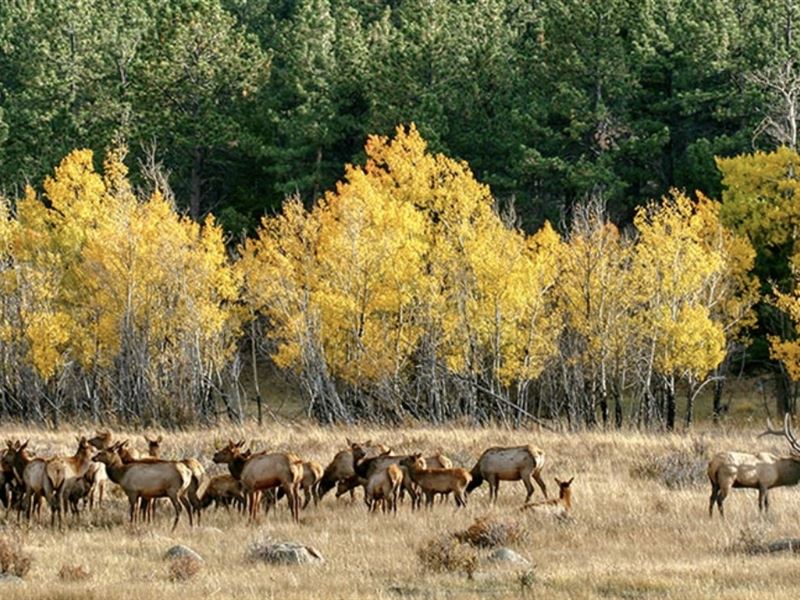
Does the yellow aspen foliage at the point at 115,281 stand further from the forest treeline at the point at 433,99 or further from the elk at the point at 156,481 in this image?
the elk at the point at 156,481

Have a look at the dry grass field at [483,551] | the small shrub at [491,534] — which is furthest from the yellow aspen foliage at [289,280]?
the small shrub at [491,534]

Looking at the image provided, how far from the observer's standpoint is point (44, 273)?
1740 inches

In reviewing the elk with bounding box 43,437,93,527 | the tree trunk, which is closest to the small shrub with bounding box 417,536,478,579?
the elk with bounding box 43,437,93,527

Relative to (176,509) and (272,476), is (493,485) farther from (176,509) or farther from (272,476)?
(176,509)

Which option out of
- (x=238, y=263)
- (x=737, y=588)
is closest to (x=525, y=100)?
(x=238, y=263)

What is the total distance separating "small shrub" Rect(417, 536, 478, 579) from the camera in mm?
14445

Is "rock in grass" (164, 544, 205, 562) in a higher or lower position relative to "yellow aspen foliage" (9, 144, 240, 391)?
lower

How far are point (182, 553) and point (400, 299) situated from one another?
25.1 meters

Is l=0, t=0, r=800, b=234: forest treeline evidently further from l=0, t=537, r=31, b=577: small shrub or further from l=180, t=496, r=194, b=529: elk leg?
l=0, t=537, r=31, b=577: small shrub

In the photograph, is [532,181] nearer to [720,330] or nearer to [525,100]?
[525,100]

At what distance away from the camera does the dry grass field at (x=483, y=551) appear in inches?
534

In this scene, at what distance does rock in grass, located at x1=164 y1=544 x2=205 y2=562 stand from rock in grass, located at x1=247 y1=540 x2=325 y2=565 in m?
0.61

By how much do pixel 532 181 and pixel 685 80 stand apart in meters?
7.16

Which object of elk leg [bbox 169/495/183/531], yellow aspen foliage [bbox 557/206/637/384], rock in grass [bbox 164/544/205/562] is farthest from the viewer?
yellow aspen foliage [bbox 557/206/637/384]
